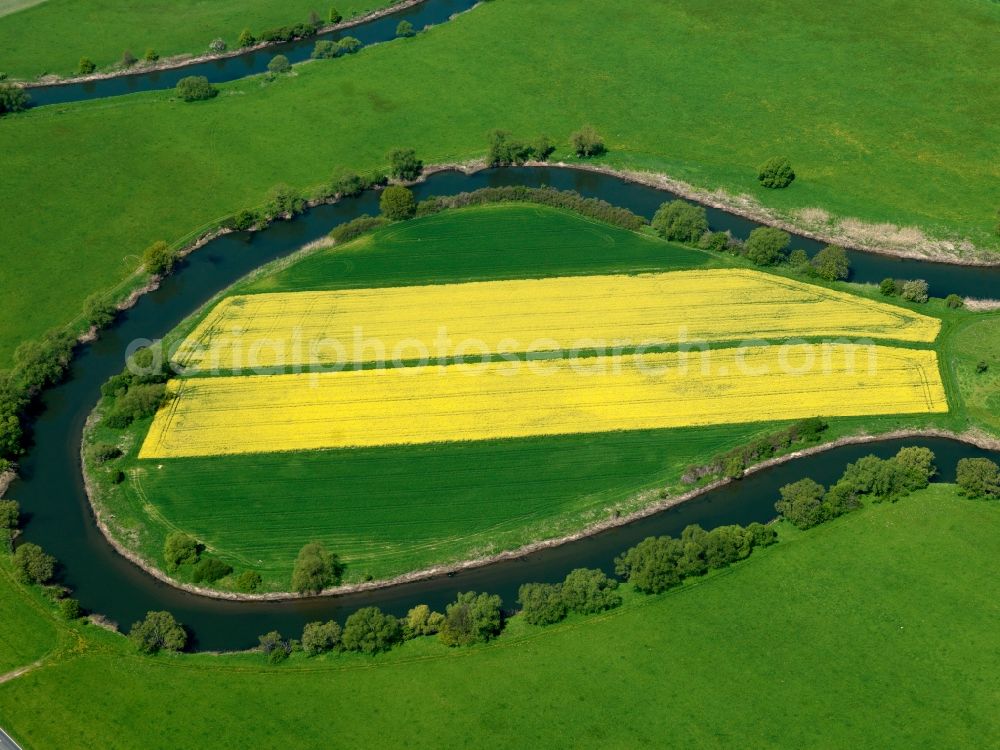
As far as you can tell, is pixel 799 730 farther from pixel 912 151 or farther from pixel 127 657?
pixel 912 151

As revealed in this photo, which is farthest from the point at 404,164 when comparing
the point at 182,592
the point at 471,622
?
the point at 471,622

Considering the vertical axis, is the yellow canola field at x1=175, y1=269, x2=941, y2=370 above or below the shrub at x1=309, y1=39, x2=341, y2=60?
below

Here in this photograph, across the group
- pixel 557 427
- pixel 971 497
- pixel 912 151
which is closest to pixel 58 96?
pixel 557 427

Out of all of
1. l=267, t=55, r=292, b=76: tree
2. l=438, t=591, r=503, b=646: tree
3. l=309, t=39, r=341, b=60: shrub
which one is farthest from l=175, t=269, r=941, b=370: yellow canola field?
l=309, t=39, r=341, b=60: shrub

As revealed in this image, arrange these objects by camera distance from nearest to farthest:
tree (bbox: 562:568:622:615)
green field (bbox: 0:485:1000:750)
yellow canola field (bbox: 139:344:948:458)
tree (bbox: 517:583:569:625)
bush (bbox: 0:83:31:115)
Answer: green field (bbox: 0:485:1000:750)
tree (bbox: 517:583:569:625)
tree (bbox: 562:568:622:615)
yellow canola field (bbox: 139:344:948:458)
bush (bbox: 0:83:31:115)

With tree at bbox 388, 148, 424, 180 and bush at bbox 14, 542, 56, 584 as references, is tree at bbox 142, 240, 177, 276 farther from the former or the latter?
bush at bbox 14, 542, 56, 584

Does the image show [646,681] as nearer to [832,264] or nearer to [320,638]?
[320,638]
